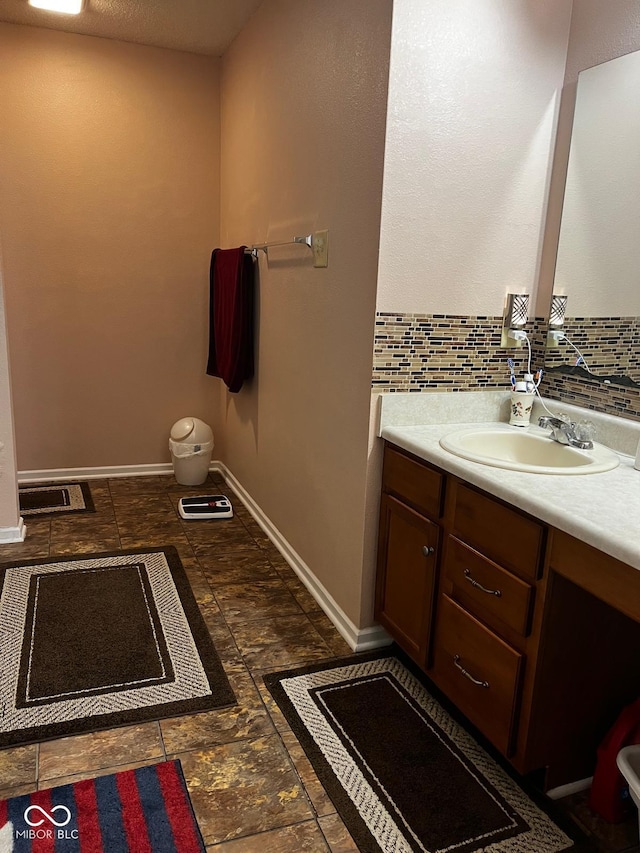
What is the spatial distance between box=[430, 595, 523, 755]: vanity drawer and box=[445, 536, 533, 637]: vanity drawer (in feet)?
0.14

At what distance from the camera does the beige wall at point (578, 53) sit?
74.2 inches

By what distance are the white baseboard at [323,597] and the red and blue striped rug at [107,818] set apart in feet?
2.62

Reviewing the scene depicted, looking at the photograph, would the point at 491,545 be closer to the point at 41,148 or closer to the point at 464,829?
the point at 464,829

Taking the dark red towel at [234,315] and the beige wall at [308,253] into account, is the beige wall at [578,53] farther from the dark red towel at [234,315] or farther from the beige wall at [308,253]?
the dark red towel at [234,315]

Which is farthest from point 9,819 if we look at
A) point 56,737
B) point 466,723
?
point 466,723

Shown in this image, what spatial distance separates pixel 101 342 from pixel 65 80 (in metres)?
1.38

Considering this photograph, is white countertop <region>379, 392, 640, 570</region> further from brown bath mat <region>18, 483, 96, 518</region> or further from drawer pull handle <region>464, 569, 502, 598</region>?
brown bath mat <region>18, 483, 96, 518</region>

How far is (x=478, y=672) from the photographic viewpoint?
Result: 67.2 inches

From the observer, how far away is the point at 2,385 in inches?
111

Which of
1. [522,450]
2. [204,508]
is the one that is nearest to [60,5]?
[204,508]

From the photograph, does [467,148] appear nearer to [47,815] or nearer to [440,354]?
[440,354]

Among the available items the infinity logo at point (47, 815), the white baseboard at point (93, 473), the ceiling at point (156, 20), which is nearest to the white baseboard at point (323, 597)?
the white baseboard at point (93, 473)

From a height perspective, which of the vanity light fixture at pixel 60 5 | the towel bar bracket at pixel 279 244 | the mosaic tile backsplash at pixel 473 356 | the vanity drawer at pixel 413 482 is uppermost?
the vanity light fixture at pixel 60 5

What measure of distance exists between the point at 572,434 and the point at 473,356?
1.42 feet
